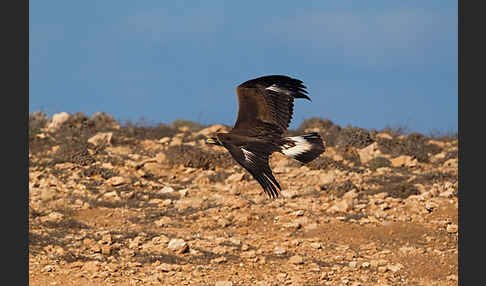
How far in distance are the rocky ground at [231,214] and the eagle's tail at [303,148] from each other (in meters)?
2.39

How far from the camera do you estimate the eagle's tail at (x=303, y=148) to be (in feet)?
Answer: 21.7

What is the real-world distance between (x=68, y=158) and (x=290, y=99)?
7.77m

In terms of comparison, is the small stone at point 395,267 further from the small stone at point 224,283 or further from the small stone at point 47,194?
the small stone at point 47,194

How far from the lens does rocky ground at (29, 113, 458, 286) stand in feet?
29.4

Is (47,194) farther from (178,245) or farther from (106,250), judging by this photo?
(178,245)

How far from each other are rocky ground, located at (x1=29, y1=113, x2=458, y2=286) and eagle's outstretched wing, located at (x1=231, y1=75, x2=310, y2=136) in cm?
261

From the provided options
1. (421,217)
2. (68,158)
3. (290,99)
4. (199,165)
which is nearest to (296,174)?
(199,165)

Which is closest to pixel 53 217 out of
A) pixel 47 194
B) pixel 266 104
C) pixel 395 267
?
pixel 47 194

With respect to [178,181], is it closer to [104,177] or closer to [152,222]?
[104,177]

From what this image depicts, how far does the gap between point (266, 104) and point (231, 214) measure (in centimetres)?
408

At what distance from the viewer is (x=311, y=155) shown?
6.72 meters

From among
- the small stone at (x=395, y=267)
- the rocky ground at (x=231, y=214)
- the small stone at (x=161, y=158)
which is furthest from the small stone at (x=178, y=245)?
the small stone at (x=161, y=158)

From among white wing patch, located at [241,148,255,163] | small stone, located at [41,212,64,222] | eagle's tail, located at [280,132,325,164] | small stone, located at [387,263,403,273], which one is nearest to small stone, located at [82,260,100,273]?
small stone, located at [41,212,64,222]

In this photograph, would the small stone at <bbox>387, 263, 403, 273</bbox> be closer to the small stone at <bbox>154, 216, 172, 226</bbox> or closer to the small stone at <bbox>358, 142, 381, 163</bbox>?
the small stone at <bbox>154, 216, 172, 226</bbox>
